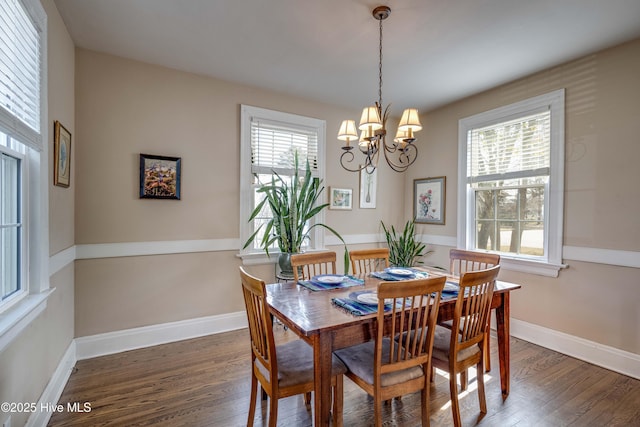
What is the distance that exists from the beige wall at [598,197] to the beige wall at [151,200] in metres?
2.76

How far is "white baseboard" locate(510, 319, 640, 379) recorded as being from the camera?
243 cm

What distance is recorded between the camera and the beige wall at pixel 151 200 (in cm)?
266

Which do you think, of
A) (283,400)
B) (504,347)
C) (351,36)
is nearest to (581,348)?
(504,347)

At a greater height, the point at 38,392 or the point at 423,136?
the point at 423,136

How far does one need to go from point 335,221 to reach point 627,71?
297 centimetres

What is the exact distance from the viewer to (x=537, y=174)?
302 cm

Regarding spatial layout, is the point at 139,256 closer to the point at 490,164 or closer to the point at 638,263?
the point at 490,164

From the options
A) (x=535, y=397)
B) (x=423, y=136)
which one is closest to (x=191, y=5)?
(x=423, y=136)

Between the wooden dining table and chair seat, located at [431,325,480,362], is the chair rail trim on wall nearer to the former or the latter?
the wooden dining table

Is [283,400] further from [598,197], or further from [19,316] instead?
[598,197]

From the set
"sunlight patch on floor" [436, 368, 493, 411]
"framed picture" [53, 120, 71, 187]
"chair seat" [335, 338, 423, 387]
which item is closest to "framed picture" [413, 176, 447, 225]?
"sunlight patch on floor" [436, 368, 493, 411]

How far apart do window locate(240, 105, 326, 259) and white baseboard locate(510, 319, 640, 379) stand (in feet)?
7.63

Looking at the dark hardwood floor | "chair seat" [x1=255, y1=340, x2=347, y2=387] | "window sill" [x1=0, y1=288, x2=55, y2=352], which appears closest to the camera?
"window sill" [x1=0, y1=288, x2=55, y2=352]

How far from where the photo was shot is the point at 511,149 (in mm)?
3254
